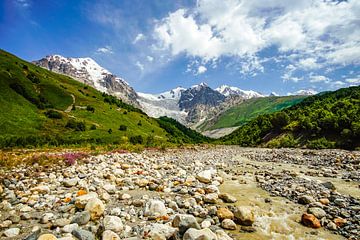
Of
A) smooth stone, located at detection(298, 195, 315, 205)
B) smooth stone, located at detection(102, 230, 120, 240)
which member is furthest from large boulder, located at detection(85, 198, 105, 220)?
smooth stone, located at detection(298, 195, 315, 205)

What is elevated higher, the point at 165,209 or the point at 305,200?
the point at 305,200

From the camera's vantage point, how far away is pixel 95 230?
25.8 feet

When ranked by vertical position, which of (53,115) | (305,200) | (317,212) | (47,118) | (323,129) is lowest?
(317,212)

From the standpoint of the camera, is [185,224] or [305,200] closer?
[185,224]

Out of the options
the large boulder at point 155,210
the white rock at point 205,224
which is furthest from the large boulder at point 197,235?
the large boulder at point 155,210

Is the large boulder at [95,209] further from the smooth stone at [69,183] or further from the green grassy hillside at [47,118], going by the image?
the green grassy hillside at [47,118]

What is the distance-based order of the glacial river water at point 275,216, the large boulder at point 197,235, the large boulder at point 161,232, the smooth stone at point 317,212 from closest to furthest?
the large boulder at point 197,235, the large boulder at point 161,232, the glacial river water at point 275,216, the smooth stone at point 317,212

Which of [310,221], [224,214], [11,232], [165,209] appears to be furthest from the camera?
[165,209]

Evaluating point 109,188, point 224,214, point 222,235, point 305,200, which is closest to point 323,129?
point 305,200

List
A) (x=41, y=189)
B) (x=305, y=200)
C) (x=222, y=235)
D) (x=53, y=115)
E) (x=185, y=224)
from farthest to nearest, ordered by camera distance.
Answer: (x=53, y=115)
(x=41, y=189)
(x=305, y=200)
(x=185, y=224)
(x=222, y=235)

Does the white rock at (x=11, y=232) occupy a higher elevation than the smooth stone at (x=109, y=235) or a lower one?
lower

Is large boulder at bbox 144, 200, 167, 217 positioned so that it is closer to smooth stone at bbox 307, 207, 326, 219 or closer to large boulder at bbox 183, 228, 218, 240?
large boulder at bbox 183, 228, 218, 240

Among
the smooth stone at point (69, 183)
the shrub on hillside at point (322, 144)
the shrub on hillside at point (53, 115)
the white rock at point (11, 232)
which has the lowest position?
the white rock at point (11, 232)

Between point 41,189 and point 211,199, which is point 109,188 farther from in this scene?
point 211,199
